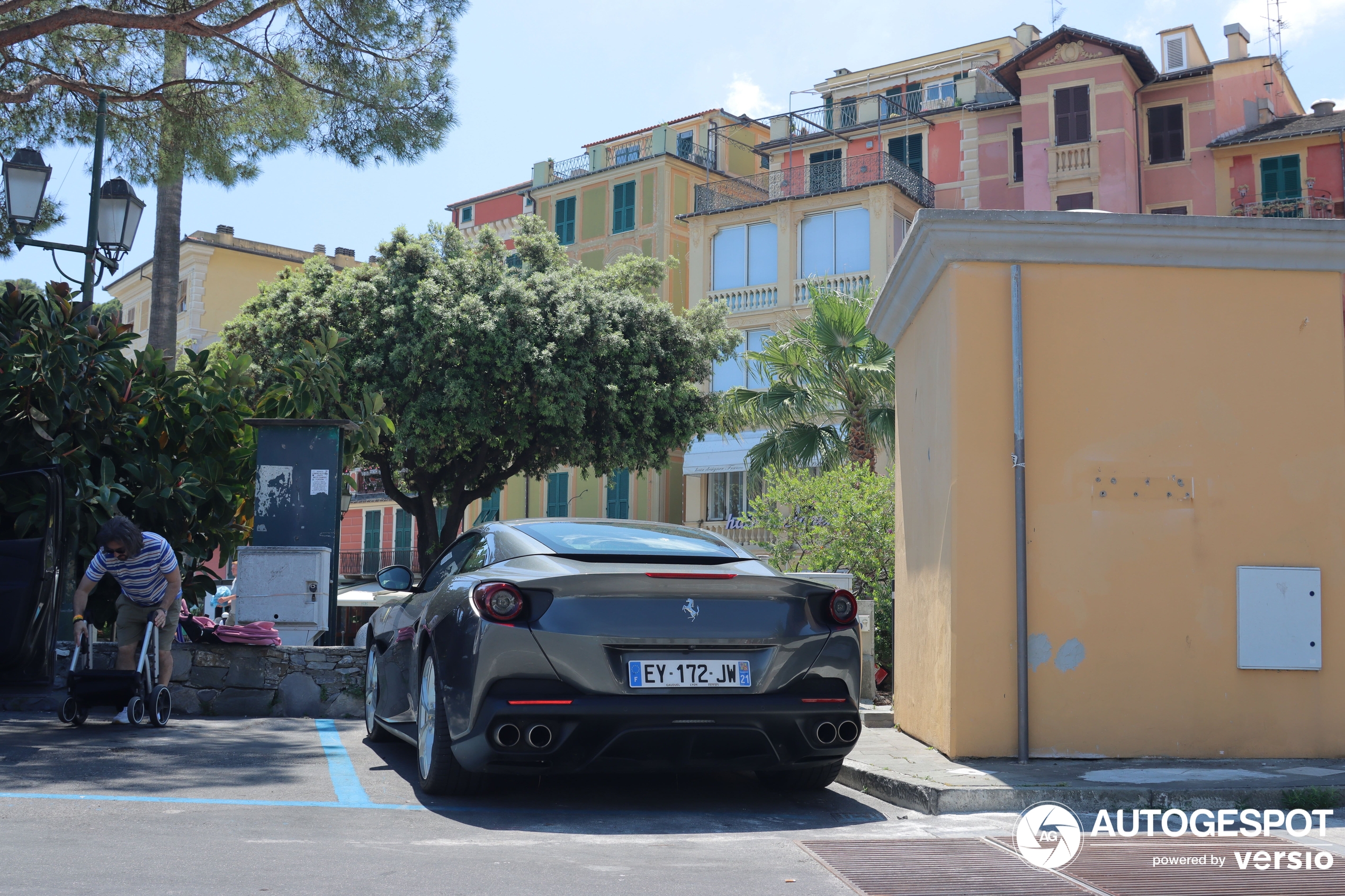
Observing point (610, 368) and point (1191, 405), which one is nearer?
point (1191, 405)

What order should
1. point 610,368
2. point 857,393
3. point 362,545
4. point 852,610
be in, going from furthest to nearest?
point 362,545, point 610,368, point 857,393, point 852,610

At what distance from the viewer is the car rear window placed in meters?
5.91

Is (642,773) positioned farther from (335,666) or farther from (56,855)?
(335,666)

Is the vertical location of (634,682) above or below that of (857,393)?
below

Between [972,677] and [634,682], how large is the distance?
225cm

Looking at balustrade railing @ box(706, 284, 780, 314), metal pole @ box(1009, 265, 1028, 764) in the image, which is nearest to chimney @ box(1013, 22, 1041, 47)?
balustrade railing @ box(706, 284, 780, 314)

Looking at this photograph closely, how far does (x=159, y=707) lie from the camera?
8.45 meters

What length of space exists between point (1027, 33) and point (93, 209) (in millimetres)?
37921

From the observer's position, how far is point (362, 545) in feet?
167

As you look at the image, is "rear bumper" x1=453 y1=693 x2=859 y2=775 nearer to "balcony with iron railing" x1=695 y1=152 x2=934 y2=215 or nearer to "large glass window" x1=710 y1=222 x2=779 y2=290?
"balcony with iron railing" x1=695 y1=152 x2=934 y2=215

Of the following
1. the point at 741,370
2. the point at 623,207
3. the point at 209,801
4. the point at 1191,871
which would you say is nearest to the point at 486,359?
the point at 741,370

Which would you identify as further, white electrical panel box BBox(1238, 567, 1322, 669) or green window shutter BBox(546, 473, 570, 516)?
green window shutter BBox(546, 473, 570, 516)

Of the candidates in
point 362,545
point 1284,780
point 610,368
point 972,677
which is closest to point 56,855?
point 972,677

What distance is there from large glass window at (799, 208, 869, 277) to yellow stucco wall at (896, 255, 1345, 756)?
29.8 meters
